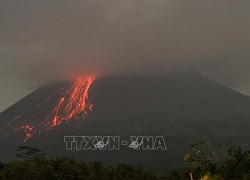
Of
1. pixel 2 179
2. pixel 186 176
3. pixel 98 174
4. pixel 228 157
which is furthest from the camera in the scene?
pixel 186 176

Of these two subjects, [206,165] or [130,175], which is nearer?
[206,165]

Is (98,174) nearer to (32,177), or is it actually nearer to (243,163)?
(32,177)

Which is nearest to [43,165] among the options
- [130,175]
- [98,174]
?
[98,174]

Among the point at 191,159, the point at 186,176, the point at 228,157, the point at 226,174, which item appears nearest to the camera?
the point at 191,159

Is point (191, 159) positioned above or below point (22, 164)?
below

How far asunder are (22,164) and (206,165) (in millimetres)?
28949

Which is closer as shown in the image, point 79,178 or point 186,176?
point 79,178

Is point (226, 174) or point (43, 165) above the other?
point (43, 165)

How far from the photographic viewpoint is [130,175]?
56.2m

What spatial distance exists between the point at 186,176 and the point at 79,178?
13.8m

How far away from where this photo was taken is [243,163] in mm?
32406

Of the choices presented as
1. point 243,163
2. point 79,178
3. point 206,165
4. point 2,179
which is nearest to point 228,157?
point 243,163

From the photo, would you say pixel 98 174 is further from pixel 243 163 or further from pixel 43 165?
pixel 243 163

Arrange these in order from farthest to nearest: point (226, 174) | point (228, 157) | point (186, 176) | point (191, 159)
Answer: point (186, 176) → point (226, 174) → point (228, 157) → point (191, 159)
